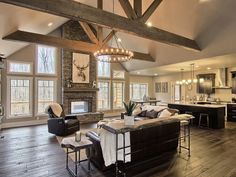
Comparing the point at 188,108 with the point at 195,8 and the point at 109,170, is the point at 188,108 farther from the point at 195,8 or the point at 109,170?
the point at 109,170

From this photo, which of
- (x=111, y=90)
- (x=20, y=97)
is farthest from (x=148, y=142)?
(x=111, y=90)

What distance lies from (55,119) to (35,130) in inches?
56.1

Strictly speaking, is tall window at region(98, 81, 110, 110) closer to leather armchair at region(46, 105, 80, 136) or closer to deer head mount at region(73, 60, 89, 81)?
deer head mount at region(73, 60, 89, 81)

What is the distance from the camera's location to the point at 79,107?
8.98 meters

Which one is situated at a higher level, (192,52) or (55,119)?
(192,52)

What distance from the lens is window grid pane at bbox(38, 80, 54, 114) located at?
7.90m

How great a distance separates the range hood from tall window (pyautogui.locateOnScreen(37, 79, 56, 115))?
8.69 meters

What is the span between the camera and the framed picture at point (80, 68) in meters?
8.40

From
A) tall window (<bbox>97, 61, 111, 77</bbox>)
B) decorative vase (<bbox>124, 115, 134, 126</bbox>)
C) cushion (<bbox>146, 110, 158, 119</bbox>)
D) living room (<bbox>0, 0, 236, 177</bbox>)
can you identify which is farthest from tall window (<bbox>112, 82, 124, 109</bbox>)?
decorative vase (<bbox>124, 115, 134, 126</bbox>)

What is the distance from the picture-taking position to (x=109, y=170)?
328 centimetres

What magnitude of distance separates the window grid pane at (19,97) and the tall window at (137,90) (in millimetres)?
7085

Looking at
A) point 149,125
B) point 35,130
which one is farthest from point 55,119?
point 149,125

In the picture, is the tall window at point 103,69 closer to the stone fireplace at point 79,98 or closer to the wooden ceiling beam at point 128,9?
the stone fireplace at point 79,98

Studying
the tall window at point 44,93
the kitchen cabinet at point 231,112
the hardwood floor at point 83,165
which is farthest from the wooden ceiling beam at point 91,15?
the kitchen cabinet at point 231,112
